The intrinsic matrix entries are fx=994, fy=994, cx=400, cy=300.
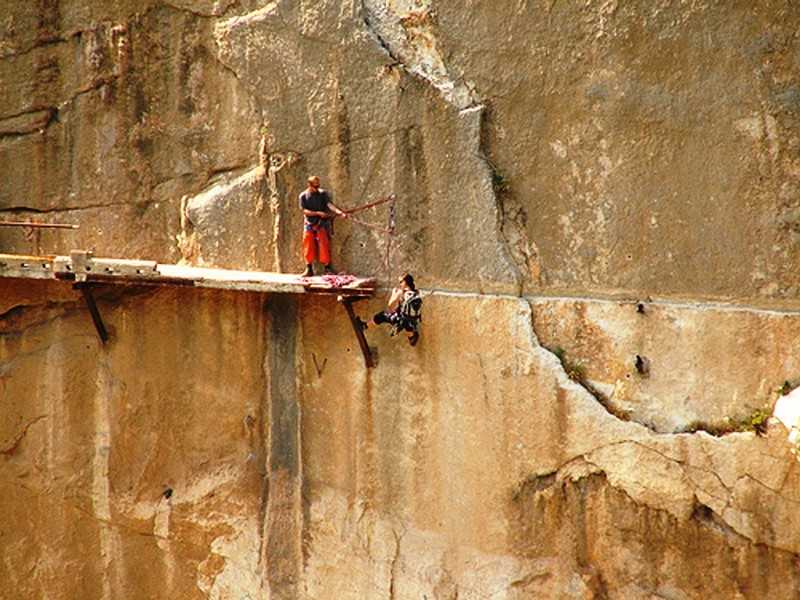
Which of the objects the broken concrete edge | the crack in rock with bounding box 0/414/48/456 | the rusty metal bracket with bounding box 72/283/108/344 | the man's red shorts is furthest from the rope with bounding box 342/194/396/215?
the crack in rock with bounding box 0/414/48/456

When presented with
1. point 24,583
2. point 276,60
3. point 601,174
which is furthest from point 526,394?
point 24,583

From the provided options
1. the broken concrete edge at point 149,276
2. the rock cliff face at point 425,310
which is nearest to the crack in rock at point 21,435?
the rock cliff face at point 425,310

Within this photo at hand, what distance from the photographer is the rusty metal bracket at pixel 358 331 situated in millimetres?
6938

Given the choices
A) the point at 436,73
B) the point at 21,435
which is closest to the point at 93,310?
the point at 21,435

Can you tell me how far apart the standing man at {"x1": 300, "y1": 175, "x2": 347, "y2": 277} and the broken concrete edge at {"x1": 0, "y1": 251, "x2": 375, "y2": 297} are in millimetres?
221

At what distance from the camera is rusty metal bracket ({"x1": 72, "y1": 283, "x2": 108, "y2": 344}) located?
7508 mm

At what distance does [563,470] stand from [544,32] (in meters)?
2.91

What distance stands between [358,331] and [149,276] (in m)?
1.53

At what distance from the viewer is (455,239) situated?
691 cm

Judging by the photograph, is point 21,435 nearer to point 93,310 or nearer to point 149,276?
point 93,310

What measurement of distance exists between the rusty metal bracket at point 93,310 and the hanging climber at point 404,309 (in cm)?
231

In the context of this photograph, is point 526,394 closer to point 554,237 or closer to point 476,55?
point 554,237

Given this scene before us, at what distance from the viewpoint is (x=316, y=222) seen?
7.12m

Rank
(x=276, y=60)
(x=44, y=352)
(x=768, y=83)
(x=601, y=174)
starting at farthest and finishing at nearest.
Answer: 1. (x=44, y=352)
2. (x=276, y=60)
3. (x=601, y=174)
4. (x=768, y=83)
